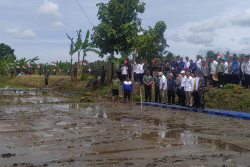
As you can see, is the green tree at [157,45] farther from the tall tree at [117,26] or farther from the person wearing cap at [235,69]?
the person wearing cap at [235,69]

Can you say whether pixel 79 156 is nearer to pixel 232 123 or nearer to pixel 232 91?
pixel 232 123

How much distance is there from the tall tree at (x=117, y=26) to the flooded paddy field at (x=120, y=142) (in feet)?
43.3

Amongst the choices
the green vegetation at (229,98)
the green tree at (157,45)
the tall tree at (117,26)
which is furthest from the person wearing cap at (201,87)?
the green tree at (157,45)

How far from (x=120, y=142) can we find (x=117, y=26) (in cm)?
1760

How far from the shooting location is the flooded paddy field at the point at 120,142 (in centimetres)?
599

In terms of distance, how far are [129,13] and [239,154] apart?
18.8 metres

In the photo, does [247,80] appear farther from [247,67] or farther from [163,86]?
[163,86]

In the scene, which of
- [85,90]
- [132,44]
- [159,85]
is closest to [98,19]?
[132,44]

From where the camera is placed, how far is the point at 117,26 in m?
24.3

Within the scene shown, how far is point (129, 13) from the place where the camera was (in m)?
24.1

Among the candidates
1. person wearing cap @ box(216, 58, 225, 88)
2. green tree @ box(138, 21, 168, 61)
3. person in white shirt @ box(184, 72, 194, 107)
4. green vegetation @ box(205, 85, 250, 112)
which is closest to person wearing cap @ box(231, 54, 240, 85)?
person wearing cap @ box(216, 58, 225, 88)

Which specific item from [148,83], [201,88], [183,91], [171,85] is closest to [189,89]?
[201,88]

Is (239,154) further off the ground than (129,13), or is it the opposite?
(129,13)

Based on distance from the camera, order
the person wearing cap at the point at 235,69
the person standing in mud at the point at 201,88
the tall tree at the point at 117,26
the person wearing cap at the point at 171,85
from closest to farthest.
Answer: the person standing in mud at the point at 201,88
the person wearing cap at the point at 235,69
the person wearing cap at the point at 171,85
the tall tree at the point at 117,26
